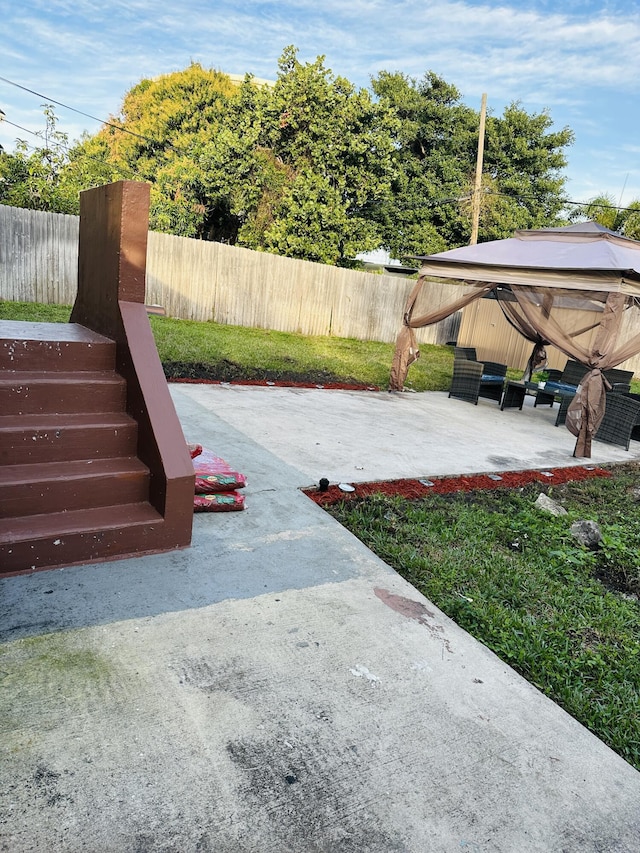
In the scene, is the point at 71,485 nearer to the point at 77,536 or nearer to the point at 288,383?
the point at 77,536

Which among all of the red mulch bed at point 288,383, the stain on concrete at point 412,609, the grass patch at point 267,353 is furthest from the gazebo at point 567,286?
the stain on concrete at point 412,609

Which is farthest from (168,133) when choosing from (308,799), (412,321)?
(308,799)

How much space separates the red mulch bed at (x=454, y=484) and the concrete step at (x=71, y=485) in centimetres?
148

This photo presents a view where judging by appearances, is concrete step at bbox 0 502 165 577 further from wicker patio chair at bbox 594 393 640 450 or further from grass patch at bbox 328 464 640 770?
wicker patio chair at bbox 594 393 640 450

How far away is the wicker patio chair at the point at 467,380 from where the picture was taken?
909 centimetres

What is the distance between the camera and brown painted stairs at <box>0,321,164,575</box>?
281cm

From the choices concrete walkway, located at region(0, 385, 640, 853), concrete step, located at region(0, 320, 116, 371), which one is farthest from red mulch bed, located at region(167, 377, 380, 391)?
concrete walkway, located at region(0, 385, 640, 853)

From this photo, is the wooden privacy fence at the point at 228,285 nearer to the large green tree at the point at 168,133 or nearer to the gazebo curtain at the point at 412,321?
the gazebo curtain at the point at 412,321

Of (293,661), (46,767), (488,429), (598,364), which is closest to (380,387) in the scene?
(488,429)

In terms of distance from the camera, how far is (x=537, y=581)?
11.3ft

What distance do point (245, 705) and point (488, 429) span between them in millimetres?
6035

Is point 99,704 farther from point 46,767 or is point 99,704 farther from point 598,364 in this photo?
point 598,364

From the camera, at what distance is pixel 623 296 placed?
6.27 metres

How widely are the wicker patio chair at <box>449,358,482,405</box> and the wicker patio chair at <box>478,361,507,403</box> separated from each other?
19 centimetres
